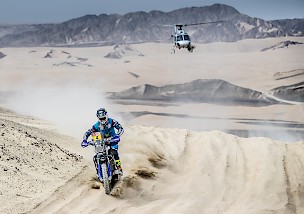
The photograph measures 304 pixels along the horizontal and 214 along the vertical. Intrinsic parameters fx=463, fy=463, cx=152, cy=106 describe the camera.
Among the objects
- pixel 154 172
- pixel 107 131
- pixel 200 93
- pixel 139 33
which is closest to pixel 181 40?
pixel 154 172

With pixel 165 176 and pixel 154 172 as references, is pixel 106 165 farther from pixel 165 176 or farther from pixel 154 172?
pixel 165 176

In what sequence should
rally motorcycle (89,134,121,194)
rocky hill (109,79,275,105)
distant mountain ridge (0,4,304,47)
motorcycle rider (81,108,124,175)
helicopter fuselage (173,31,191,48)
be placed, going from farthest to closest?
distant mountain ridge (0,4,304,47), rocky hill (109,79,275,105), helicopter fuselage (173,31,191,48), motorcycle rider (81,108,124,175), rally motorcycle (89,134,121,194)

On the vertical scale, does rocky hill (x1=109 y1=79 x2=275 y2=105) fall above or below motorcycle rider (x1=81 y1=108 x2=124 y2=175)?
below

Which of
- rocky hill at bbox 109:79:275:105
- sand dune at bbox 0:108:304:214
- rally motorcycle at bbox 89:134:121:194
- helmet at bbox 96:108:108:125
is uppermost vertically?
helmet at bbox 96:108:108:125

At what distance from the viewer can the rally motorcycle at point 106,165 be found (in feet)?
26.0

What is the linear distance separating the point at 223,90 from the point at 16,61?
65.5 m

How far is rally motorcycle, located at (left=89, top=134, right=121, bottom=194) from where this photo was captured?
26.0ft

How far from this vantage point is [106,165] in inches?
319

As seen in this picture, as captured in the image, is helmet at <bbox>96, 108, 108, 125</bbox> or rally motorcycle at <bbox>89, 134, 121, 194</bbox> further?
helmet at <bbox>96, 108, 108, 125</bbox>

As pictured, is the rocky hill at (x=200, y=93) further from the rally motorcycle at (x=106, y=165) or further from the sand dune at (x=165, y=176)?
the rally motorcycle at (x=106, y=165)

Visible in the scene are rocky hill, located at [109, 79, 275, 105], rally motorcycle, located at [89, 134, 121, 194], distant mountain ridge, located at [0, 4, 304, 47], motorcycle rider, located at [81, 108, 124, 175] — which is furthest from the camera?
distant mountain ridge, located at [0, 4, 304, 47]

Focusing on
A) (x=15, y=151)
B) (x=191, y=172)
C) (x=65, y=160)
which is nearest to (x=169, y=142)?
(x=191, y=172)

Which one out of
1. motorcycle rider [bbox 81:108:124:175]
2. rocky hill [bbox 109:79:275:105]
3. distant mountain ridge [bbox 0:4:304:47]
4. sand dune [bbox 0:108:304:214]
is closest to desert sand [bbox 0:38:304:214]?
sand dune [bbox 0:108:304:214]

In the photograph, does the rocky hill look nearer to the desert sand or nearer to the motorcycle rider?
the desert sand
